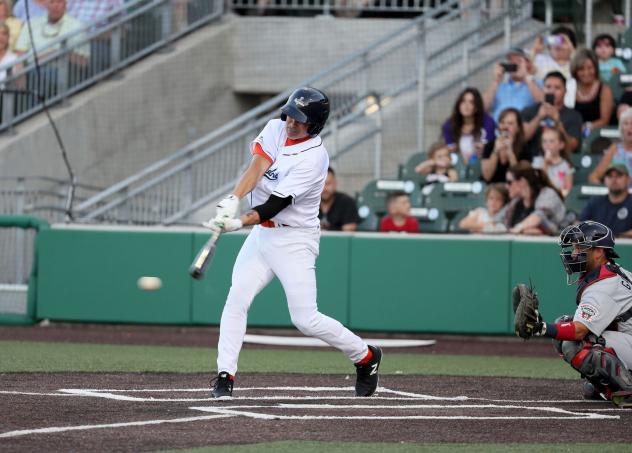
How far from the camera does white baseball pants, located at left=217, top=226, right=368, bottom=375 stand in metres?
7.94

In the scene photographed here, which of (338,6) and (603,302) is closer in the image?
(603,302)

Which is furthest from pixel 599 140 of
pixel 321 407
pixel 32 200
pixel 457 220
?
pixel 321 407

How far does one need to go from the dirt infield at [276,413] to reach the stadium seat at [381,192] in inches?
235

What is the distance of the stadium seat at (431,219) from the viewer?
15133mm

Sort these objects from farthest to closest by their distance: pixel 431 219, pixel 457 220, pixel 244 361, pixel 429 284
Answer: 1. pixel 431 219
2. pixel 457 220
3. pixel 429 284
4. pixel 244 361

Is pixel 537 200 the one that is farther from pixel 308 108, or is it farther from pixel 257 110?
pixel 308 108

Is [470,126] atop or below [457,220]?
atop

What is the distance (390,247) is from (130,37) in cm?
715

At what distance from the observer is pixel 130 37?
19562 mm

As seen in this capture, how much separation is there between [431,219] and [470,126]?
136 centimetres

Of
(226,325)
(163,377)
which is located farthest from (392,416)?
(163,377)

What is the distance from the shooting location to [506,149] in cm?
1512

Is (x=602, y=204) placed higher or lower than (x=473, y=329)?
higher

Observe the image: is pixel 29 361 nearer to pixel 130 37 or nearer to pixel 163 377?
pixel 163 377
